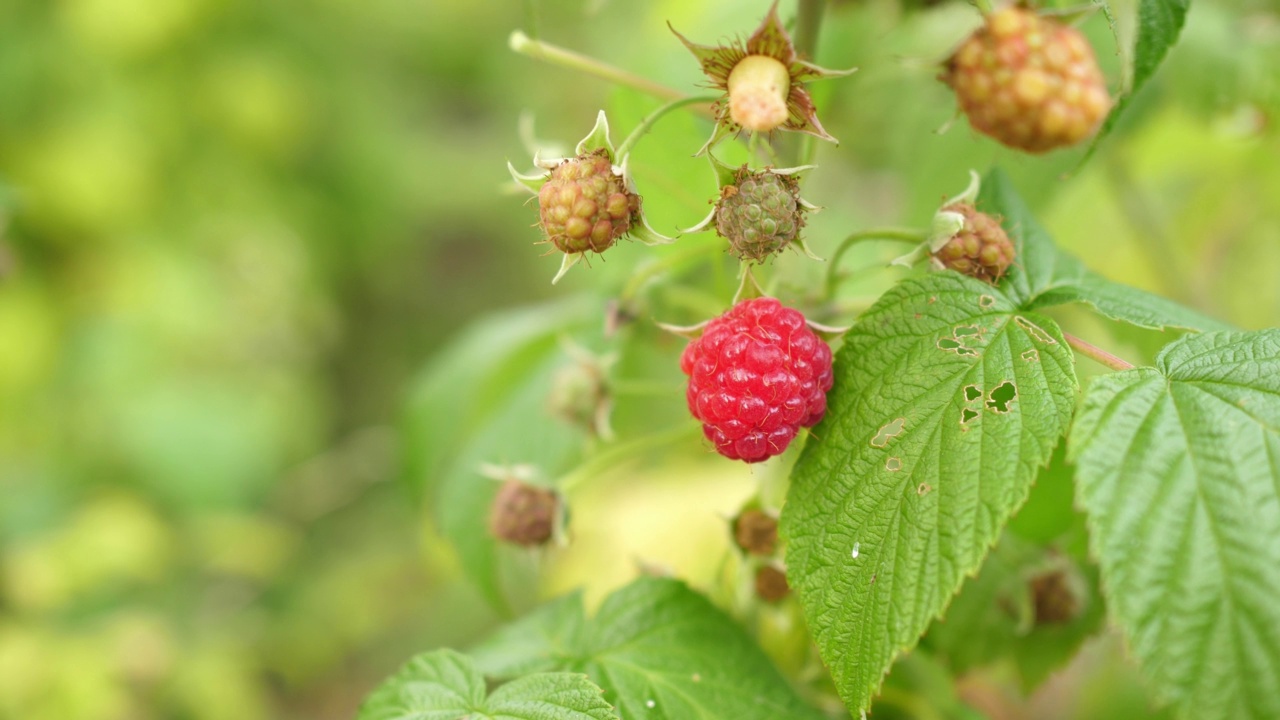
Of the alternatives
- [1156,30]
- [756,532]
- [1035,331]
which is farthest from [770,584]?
[1156,30]

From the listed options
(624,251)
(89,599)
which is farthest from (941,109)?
(89,599)

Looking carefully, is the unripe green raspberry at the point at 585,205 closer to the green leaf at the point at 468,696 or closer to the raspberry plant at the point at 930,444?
the raspberry plant at the point at 930,444

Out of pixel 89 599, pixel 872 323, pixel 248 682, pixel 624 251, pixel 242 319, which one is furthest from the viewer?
pixel 242 319

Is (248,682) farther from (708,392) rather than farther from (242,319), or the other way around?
(708,392)

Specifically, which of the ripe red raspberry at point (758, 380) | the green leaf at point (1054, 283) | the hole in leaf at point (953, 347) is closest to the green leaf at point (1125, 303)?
the green leaf at point (1054, 283)

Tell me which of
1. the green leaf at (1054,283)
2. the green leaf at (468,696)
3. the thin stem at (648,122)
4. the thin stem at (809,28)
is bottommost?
the green leaf at (468,696)

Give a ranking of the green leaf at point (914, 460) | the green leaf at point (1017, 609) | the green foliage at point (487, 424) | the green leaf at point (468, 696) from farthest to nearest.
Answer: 1. the green foliage at point (487, 424)
2. the green leaf at point (1017, 609)
3. the green leaf at point (468, 696)
4. the green leaf at point (914, 460)

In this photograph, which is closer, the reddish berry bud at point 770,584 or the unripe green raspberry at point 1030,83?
the unripe green raspberry at point 1030,83
